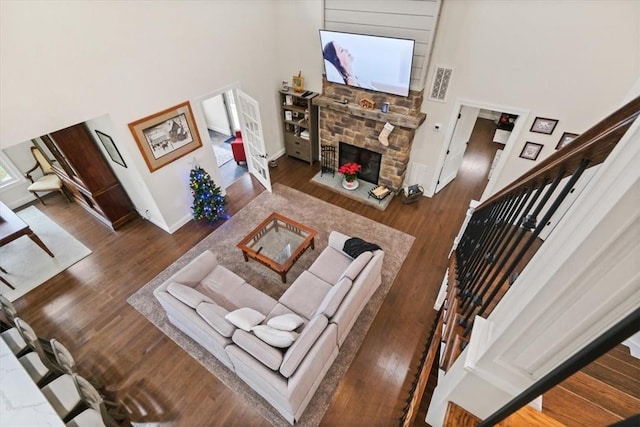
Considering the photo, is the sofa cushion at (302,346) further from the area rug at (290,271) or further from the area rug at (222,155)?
the area rug at (222,155)

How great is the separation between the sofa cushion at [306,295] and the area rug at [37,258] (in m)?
3.45

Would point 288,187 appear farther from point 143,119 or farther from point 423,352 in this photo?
point 423,352

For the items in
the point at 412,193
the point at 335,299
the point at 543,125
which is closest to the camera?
the point at 335,299

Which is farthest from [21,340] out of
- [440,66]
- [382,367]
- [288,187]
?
[440,66]

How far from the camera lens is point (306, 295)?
3.42 meters

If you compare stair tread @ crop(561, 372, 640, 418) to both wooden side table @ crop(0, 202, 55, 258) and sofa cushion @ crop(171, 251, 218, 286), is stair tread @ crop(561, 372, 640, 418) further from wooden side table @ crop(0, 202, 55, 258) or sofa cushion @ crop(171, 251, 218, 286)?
wooden side table @ crop(0, 202, 55, 258)

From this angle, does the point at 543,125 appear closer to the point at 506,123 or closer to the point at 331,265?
the point at 506,123

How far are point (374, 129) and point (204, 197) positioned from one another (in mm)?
3105

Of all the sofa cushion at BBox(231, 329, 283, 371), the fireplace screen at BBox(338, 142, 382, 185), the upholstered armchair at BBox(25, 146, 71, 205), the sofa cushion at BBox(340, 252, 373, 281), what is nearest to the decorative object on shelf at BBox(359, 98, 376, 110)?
the fireplace screen at BBox(338, 142, 382, 185)

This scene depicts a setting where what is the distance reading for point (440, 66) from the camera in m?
4.17

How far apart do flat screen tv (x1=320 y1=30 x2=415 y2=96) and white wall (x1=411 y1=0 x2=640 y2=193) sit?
53 centimetres

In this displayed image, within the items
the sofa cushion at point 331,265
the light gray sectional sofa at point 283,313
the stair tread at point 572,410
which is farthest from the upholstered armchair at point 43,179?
the stair tread at point 572,410

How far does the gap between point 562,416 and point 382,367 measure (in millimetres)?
2175

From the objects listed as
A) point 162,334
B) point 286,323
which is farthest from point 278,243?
point 162,334
